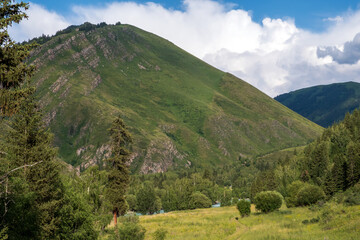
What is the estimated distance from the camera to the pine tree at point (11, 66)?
14.8m

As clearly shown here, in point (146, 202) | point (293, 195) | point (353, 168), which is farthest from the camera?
point (146, 202)

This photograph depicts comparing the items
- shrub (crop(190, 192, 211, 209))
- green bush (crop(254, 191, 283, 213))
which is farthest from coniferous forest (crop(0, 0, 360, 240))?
shrub (crop(190, 192, 211, 209))

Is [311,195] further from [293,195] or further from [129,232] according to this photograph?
[129,232]

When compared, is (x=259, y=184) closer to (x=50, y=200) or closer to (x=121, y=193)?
(x=121, y=193)

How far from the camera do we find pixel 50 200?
27906 millimetres

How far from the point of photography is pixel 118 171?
4141cm

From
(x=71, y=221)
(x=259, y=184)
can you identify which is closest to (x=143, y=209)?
(x=259, y=184)

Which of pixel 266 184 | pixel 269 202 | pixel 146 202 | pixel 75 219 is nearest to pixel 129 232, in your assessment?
pixel 75 219

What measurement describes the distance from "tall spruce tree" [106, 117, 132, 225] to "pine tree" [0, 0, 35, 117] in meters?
26.5

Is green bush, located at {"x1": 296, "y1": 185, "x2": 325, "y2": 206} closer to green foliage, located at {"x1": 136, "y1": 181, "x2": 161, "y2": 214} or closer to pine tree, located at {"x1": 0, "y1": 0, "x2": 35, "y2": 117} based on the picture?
pine tree, located at {"x1": 0, "y1": 0, "x2": 35, "y2": 117}

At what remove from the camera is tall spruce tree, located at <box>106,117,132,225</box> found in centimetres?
4077

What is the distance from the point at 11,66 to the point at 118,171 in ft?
91.9

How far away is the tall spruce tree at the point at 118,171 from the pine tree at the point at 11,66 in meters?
26.5

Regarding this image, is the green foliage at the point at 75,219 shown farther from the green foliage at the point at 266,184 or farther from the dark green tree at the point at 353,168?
the green foliage at the point at 266,184
